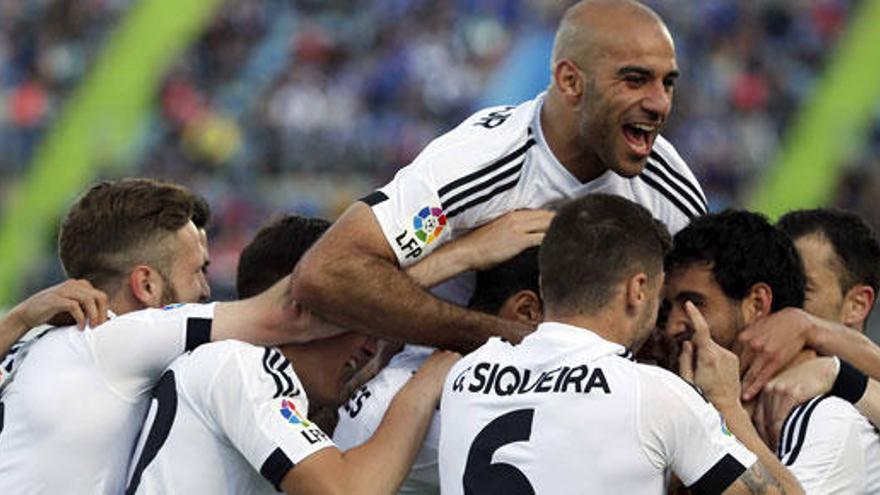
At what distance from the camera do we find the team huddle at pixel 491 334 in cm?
450

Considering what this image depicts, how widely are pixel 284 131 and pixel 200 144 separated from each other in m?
1.07

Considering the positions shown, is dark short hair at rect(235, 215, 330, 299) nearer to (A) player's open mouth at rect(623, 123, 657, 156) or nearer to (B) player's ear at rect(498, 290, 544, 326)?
(B) player's ear at rect(498, 290, 544, 326)

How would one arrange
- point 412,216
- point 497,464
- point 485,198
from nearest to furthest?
point 497,464 → point 412,216 → point 485,198

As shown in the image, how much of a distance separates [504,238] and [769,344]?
32.6 inches

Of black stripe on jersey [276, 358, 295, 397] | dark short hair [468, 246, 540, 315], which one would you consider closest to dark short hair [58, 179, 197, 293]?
black stripe on jersey [276, 358, 295, 397]

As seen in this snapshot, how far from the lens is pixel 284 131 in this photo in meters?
20.6

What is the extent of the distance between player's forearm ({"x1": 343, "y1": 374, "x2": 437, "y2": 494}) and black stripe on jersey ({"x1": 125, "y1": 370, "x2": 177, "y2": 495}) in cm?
52

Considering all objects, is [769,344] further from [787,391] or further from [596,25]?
[596,25]

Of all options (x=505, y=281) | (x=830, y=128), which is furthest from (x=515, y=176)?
(x=830, y=128)

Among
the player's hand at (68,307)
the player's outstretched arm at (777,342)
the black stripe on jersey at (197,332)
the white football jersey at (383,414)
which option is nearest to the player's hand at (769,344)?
the player's outstretched arm at (777,342)

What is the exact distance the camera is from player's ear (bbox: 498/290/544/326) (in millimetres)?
5195

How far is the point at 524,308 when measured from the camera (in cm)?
522

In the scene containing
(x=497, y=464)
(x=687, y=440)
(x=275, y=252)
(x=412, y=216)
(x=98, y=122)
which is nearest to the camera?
(x=687, y=440)

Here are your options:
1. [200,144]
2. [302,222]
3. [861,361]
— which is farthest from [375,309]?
[200,144]
